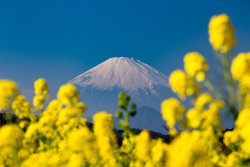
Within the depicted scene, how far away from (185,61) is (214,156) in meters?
0.92

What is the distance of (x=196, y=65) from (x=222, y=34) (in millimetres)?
357

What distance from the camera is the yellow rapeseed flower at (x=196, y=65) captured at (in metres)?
2.65

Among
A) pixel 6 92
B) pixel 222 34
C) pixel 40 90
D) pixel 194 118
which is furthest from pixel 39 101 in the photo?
pixel 222 34

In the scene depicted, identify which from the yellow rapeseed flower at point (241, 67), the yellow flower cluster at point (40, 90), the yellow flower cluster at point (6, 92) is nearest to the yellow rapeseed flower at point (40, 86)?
the yellow flower cluster at point (40, 90)

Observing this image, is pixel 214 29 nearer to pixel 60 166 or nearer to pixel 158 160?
pixel 158 160

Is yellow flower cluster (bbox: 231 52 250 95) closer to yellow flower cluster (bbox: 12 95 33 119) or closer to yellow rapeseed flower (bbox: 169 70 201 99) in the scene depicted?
yellow rapeseed flower (bbox: 169 70 201 99)

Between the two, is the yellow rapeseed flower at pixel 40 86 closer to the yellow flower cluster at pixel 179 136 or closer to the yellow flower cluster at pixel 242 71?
A: the yellow flower cluster at pixel 179 136

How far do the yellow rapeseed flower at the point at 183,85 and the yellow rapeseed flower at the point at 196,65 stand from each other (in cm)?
6

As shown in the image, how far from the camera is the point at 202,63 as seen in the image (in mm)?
2674

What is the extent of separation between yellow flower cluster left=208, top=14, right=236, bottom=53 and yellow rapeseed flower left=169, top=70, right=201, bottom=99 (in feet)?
1.22

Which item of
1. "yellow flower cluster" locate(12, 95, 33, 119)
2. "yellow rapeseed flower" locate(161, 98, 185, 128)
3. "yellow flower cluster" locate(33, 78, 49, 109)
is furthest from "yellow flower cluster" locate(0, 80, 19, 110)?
"yellow rapeseed flower" locate(161, 98, 185, 128)

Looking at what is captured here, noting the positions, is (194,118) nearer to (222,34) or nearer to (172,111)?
(172,111)

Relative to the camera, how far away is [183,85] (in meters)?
2.63

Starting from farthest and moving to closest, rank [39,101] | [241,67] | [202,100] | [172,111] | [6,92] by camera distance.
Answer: [39,101], [6,92], [202,100], [172,111], [241,67]
